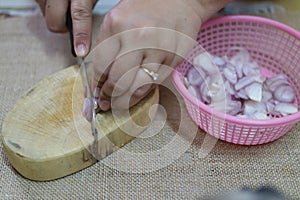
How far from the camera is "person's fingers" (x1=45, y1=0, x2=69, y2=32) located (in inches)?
34.6

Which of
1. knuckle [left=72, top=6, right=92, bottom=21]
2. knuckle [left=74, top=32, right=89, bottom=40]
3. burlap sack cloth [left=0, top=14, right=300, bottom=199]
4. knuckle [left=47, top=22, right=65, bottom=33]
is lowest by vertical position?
burlap sack cloth [left=0, top=14, right=300, bottom=199]

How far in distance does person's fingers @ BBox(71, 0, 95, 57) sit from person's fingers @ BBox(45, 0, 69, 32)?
4 centimetres

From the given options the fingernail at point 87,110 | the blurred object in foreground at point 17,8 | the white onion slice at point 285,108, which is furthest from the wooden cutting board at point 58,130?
the blurred object in foreground at point 17,8

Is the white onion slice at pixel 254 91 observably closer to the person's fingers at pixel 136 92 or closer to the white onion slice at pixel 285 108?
the white onion slice at pixel 285 108

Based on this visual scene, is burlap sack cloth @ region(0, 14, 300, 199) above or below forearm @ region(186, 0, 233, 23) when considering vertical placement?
below

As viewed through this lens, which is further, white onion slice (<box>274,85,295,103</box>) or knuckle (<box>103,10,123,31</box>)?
white onion slice (<box>274,85,295,103</box>)

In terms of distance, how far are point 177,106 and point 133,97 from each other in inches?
5.9

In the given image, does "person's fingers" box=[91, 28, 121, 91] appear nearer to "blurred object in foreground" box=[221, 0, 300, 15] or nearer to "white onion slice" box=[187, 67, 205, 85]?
"white onion slice" box=[187, 67, 205, 85]

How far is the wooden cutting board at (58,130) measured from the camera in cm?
73

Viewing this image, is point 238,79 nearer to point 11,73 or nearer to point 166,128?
point 166,128

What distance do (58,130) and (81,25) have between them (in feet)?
0.67

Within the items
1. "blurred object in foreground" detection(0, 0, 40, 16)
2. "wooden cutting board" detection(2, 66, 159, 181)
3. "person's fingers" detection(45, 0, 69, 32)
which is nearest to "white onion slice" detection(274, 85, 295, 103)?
"wooden cutting board" detection(2, 66, 159, 181)

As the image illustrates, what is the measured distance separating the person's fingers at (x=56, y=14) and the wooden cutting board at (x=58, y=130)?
5.0 inches

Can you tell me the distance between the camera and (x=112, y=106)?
792 mm
